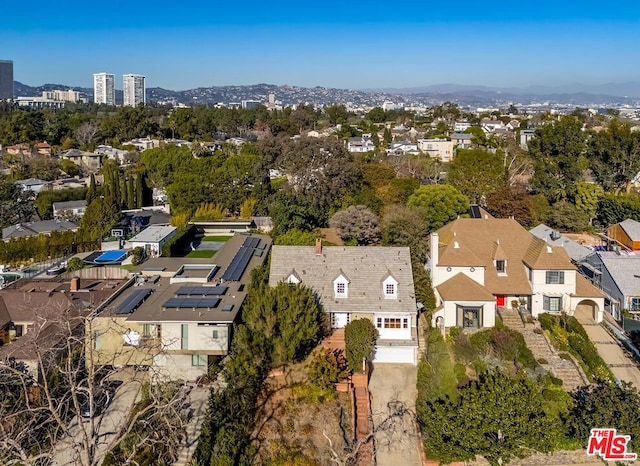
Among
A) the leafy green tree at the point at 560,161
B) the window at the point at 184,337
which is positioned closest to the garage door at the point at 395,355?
the window at the point at 184,337

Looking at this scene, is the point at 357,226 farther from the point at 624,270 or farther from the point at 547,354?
the point at 547,354

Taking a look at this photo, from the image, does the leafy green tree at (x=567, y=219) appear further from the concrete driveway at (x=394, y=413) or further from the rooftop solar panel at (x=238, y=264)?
the concrete driveway at (x=394, y=413)

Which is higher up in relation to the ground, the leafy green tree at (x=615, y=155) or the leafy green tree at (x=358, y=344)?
the leafy green tree at (x=615, y=155)

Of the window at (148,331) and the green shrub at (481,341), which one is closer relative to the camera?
the window at (148,331)

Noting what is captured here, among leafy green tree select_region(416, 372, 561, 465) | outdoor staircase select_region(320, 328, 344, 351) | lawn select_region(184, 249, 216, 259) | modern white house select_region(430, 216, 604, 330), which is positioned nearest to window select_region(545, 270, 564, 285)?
modern white house select_region(430, 216, 604, 330)

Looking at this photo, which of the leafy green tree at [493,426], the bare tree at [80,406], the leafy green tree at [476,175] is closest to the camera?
the bare tree at [80,406]

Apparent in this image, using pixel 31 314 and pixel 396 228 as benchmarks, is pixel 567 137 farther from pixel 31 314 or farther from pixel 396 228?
pixel 31 314

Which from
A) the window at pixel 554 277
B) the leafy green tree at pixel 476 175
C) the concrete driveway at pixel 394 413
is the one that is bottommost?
the concrete driveway at pixel 394 413
